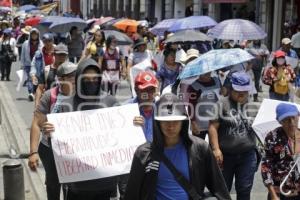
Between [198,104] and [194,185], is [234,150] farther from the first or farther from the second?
[194,185]

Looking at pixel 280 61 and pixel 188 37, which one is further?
pixel 188 37

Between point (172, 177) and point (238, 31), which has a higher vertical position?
point (238, 31)

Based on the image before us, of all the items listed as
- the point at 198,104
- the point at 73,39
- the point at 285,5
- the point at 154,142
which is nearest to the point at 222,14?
the point at 285,5

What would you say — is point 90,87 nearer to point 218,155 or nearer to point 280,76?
point 218,155

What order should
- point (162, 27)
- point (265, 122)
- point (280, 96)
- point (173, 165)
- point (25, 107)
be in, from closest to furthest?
point (173, 165) < point (265, 122) < point (280, 96) < point (25, 107) < point (162, 27)

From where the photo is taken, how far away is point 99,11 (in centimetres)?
6222

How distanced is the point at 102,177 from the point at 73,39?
42.5ft

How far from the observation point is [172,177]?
3.66 metres

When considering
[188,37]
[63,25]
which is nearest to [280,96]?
[188,37]

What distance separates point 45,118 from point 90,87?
64cm

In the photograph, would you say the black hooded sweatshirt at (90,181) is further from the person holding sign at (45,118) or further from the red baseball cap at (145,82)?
the red baseball cap at (145,82)

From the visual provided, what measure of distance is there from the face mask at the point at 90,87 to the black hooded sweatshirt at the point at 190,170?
1.13 metres

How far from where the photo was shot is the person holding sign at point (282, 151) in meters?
4.50

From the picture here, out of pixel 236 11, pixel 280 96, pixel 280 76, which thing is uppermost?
pixel 236 11
